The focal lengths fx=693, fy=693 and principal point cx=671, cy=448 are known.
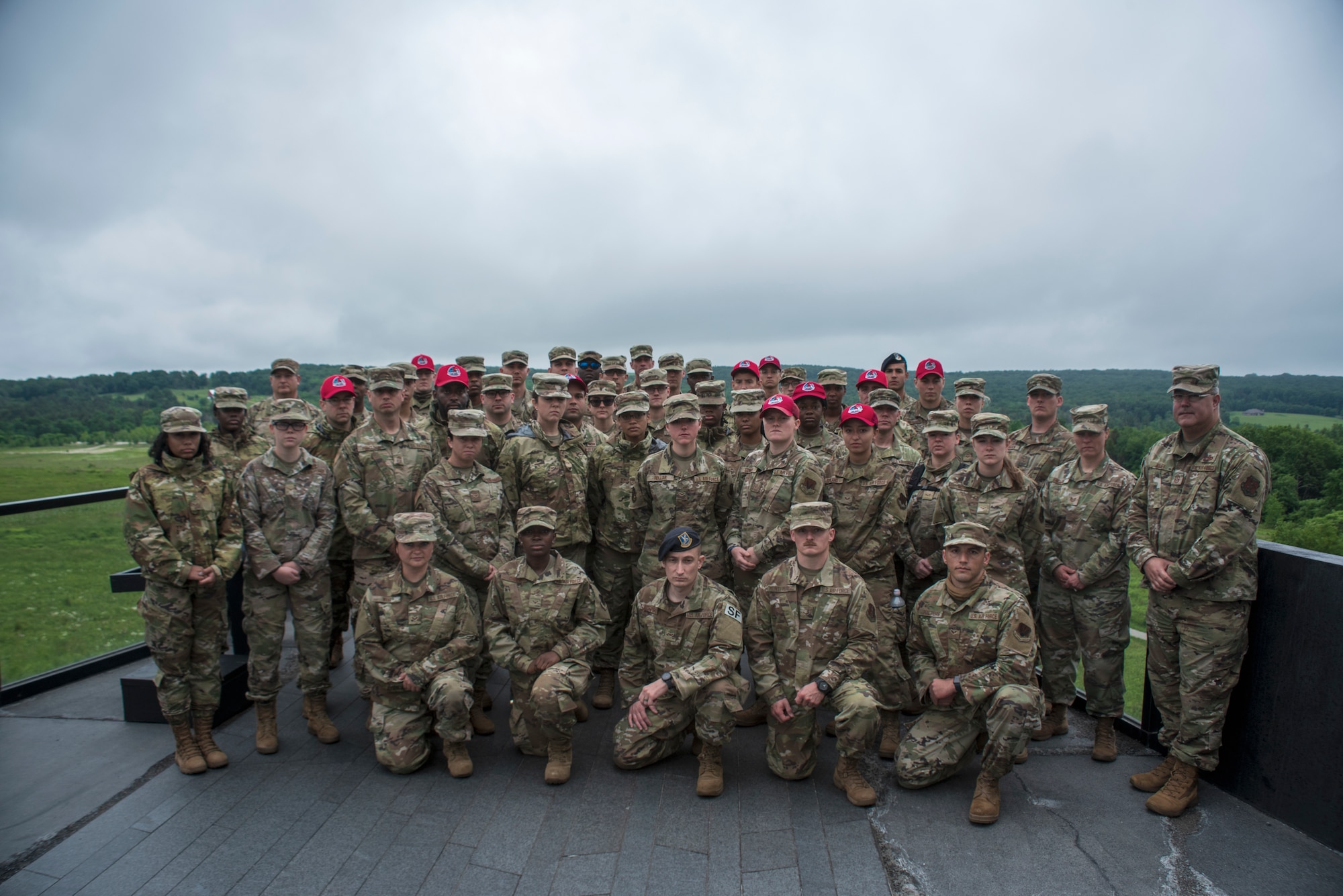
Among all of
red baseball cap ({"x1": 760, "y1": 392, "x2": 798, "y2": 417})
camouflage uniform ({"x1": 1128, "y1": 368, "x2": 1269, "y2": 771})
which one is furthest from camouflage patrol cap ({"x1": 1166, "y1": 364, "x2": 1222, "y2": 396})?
red baseball cap ({"x1": 760, "y1": 392, "x2": 798, "y2": 417})

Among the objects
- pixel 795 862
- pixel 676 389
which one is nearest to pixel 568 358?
pixel 676 389

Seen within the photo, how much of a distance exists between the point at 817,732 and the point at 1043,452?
334cm

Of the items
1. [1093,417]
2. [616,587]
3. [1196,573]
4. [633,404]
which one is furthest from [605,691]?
[1093,417]

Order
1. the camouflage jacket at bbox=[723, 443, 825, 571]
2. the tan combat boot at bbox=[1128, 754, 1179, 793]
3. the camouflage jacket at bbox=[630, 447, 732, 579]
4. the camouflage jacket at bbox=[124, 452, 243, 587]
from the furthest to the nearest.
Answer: the camouflage jacket at bbox=[630, 447, 732, 579] < the camouflage jacket at bbox=[723, 443, 825, 571] < the camouflage jacket at bbox=[124, 452, 243, 587] < the tan combat boot at bbox=[1128, 754, 1179, 793]

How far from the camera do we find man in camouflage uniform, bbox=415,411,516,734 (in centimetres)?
552

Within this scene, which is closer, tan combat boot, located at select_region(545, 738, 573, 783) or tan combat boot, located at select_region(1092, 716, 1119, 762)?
tan combat boot, located at select_region(545, 738, 573, 783)

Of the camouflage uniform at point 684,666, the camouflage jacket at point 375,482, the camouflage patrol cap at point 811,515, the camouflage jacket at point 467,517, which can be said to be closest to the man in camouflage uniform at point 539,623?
the camouflage uniform at point 684,666

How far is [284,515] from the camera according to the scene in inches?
210

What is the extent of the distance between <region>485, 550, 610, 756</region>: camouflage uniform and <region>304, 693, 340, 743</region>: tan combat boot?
1.37 m

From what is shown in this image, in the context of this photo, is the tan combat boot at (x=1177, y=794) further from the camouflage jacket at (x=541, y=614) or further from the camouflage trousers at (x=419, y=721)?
the camouflage trousers at (x=419, y=721)

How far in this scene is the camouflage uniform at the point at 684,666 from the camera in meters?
4.60

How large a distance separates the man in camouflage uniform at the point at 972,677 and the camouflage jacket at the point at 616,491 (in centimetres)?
248

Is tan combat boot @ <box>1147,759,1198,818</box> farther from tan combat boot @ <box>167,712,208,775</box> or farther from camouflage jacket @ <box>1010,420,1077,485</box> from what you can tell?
tan combat boot @ <box>167,712,208,775</box>

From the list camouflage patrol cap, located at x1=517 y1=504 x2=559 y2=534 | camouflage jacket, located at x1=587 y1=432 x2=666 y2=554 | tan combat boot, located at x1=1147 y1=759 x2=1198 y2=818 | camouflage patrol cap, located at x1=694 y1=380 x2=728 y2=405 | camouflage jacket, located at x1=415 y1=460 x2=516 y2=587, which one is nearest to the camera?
tan combat boot, located at x1=1147 y1=759 x2=1198 y2=818
